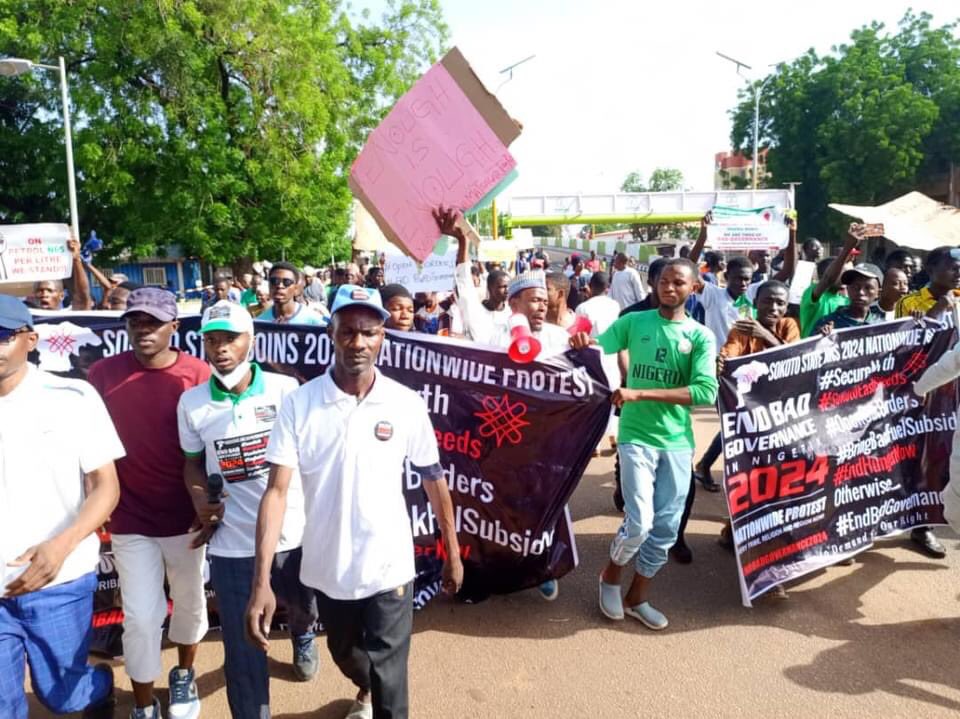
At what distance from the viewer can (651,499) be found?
374 centimetres

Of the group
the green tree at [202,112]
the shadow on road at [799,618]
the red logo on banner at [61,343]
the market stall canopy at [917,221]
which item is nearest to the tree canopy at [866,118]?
the green tree at [202,112]

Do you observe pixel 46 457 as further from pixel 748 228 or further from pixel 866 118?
pixel 866 118

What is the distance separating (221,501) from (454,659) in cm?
149

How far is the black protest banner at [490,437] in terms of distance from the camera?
3811mm

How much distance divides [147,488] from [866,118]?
115 feet

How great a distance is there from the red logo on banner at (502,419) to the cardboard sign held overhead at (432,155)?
0.89m

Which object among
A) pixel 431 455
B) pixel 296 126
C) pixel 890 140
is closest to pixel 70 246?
pixel 431 455

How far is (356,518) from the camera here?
8.13 feet

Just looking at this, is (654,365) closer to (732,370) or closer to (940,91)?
(732,370)

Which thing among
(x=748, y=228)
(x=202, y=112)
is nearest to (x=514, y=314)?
(x=748, y=228)

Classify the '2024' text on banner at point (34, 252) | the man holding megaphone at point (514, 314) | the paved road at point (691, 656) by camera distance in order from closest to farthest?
1. the paved road at point (691, 656)
2. the man holding megaphone at point (514, 314)
3. the '2024' text on banner at point (34, 252)

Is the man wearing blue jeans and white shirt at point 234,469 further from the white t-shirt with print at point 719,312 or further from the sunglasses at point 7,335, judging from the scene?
the white t-shirt with print at point 719,312

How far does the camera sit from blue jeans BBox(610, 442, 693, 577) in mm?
3707

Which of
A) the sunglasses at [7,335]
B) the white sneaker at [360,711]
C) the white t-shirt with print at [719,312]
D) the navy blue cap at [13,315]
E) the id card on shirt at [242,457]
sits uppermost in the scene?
the navy blue cap at [13,315]
